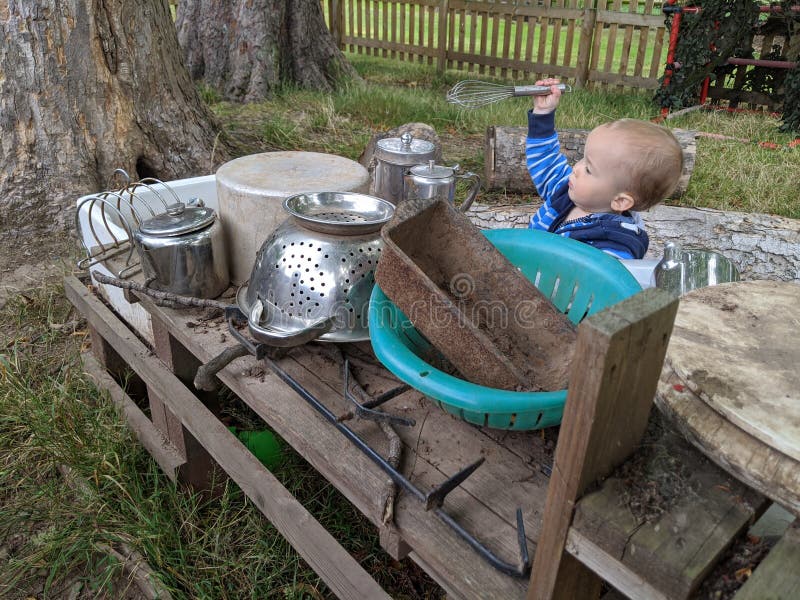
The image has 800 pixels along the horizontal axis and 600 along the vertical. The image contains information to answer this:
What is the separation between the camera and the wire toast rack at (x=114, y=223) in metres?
1.95

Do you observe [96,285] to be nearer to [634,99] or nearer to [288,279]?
[288,279]

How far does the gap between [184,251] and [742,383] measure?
54.1 inches

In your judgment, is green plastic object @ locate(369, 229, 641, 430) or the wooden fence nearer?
green plastic object @ locate(369, 229, 641, 430)

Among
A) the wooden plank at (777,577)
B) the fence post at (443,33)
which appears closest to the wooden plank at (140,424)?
the wooden plank at (777,577)

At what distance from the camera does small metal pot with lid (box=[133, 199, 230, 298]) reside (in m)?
1.67

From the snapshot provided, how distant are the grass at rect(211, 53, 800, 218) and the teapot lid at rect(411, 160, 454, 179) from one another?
230 cm

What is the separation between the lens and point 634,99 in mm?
6871

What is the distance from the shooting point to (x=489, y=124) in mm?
5238

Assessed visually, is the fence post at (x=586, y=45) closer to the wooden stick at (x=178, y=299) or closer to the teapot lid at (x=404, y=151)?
the teapot lid at (x=404, y=151)

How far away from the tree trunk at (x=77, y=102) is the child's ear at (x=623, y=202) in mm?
2299

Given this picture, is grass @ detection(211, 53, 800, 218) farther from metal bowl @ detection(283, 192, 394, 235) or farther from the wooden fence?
metal bowl @ detection(283, 192, 394, 235)

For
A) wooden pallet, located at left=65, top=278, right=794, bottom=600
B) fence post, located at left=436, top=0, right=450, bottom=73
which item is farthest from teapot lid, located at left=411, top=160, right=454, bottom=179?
fence post, located at left=436, top=0, right=450, bottom=73

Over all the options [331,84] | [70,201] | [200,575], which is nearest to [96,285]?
[70,201]

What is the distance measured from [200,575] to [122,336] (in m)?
0.86
